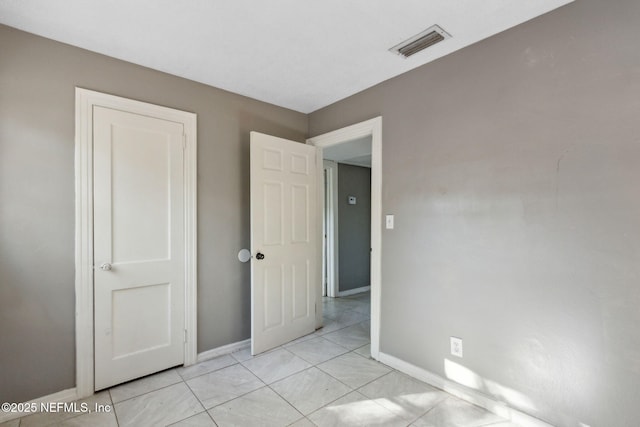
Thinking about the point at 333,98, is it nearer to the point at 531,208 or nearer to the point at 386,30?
the point at 386,30

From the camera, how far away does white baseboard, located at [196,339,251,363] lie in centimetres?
254

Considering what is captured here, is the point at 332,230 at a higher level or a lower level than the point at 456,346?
higher

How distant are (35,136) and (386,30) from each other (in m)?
2.36

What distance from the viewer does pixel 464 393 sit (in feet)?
6.51

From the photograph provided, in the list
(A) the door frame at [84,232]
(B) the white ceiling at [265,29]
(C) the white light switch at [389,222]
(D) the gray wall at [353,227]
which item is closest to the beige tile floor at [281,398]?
(A) the door frame at [84,232]

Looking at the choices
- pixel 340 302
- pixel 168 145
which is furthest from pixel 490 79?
pixel 340 302

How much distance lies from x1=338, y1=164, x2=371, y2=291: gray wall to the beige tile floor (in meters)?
2.17

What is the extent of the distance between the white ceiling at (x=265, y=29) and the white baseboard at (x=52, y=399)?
7.71ft

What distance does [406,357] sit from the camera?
2.34 metres

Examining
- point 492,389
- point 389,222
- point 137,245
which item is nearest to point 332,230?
point 389,222

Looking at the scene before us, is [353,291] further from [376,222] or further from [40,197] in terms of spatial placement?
[40,197]

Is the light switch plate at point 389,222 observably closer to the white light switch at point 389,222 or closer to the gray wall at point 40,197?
the white light switch at point 389,222

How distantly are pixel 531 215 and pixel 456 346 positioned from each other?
3.38ft

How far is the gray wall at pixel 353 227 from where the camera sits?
4.75 m
